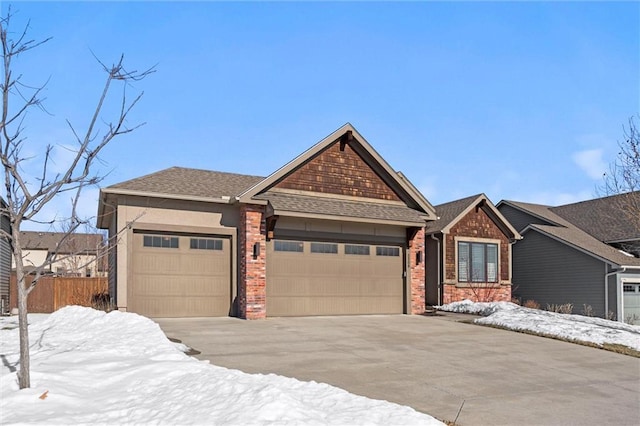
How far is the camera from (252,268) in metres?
16.4

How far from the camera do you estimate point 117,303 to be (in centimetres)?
1528

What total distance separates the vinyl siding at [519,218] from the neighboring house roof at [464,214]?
15.5 feet

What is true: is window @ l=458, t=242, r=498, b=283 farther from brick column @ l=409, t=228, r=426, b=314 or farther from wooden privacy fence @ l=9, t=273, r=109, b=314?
wooden privacy fence @ l=9, t=273, r=109, b=314

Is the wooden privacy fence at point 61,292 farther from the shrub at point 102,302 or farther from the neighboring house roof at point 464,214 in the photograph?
the neighboring house roof at point 464,214

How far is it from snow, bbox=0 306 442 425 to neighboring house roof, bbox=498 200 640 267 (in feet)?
71.2

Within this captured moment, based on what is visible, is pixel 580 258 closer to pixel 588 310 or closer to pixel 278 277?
pixel 588 310

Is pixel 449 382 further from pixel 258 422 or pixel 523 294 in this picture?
pixel 523 294

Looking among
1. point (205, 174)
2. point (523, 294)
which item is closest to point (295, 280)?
point (205, 174)

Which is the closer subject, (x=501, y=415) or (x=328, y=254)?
(x=501, y=415)

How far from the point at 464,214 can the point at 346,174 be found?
7622mm

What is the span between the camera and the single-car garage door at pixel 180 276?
1565cm

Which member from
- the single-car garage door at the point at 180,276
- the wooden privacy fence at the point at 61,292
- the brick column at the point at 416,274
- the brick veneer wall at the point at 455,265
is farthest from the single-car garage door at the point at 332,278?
the wooden privacy fence at the point at 61,292

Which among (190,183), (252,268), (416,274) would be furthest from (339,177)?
(190,183)

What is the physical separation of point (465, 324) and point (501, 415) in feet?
32.4
